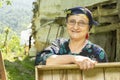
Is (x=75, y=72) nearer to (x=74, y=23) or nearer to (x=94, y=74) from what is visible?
(x=94, y=74)

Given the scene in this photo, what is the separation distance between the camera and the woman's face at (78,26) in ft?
11.0

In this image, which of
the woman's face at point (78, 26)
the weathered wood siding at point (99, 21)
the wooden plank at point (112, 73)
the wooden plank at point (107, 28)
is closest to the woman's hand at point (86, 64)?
the wooden plank at point (112, 73)

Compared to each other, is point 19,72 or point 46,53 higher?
point 46,53

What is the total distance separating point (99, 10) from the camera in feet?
45.7

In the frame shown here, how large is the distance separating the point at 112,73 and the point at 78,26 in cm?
→ 61

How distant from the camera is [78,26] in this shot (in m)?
3.37

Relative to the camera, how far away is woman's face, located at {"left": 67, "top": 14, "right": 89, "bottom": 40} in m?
3.36

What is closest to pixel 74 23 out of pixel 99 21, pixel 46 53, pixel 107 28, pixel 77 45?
pixel 77 45

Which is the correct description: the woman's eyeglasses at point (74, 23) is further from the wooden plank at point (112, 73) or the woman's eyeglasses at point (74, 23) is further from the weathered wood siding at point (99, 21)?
the weathered wood siding at point (99, 21)

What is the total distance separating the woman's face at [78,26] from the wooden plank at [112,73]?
1.73ft

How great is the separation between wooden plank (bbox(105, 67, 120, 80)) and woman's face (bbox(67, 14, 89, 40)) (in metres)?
0.53

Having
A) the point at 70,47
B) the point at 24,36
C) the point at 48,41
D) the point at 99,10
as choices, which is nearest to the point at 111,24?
the point at 99,10

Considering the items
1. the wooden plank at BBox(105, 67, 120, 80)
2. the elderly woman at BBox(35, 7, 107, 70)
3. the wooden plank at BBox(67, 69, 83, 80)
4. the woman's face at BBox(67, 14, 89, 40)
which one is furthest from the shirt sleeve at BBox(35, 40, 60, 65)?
the wooden plank at BBox(105, 67, 120, 80)

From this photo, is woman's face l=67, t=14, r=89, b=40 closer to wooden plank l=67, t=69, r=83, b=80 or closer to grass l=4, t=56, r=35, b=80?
wooden plank l=67, t=69, r=83, b=80
